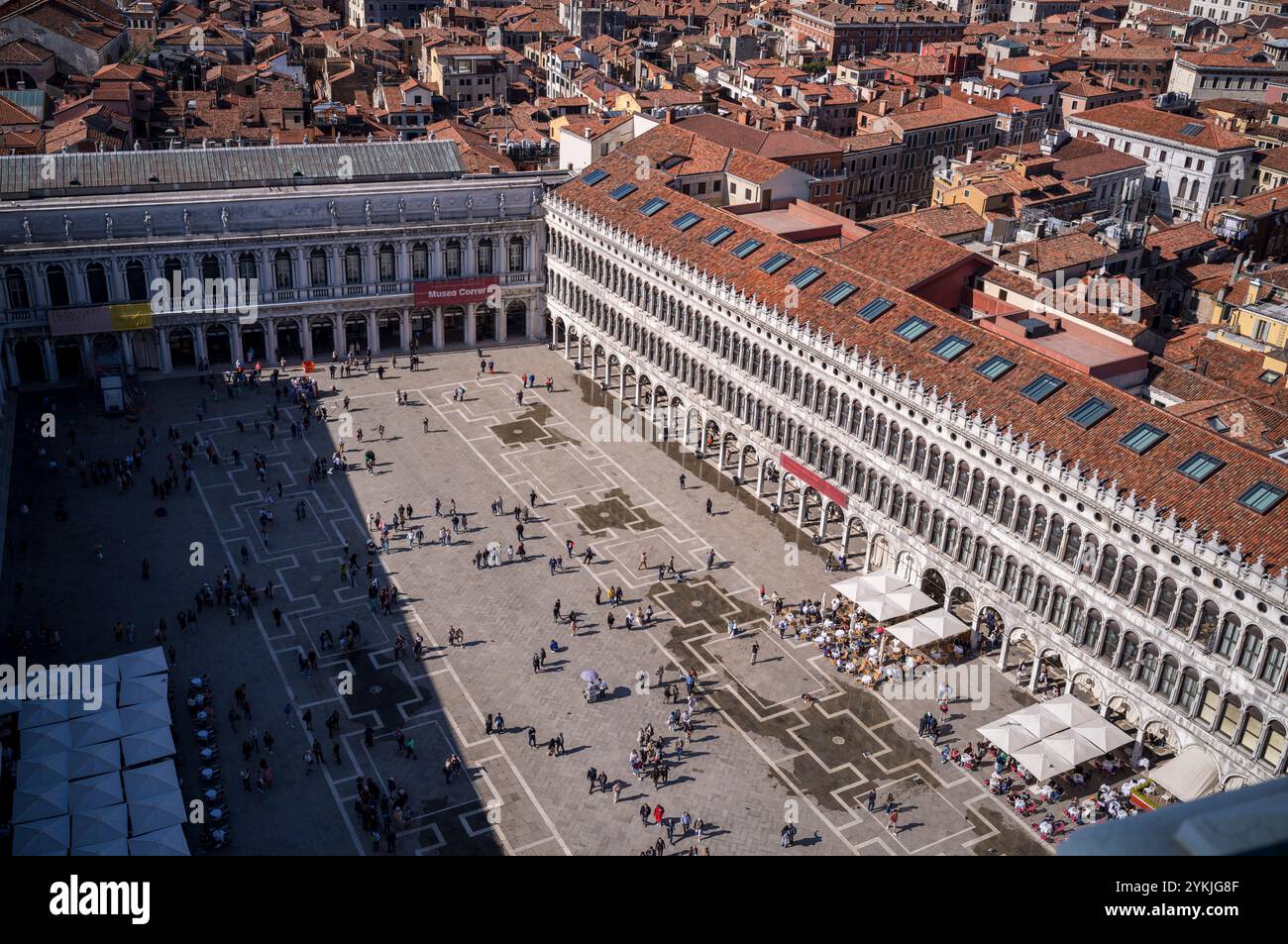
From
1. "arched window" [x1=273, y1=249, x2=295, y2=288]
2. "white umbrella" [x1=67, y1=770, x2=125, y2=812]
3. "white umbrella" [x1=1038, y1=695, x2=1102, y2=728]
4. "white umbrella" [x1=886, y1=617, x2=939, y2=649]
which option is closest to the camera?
"white umbrella" [x1=67, y1=770, x2=125, y2=812]

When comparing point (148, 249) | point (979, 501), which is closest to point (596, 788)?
point (979, 501)

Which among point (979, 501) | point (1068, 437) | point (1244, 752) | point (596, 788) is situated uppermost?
point (1068, 437)

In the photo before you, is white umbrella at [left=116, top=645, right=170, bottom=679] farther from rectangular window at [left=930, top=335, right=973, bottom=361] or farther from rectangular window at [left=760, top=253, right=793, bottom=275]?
rectangular window at [left=760, top=253, right=793, bottom=275]

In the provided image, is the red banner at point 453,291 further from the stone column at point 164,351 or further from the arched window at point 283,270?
the stone column at point 164,351

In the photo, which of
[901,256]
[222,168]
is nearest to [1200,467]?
[901,256]

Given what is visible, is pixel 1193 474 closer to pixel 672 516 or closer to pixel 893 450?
pixel 893 450

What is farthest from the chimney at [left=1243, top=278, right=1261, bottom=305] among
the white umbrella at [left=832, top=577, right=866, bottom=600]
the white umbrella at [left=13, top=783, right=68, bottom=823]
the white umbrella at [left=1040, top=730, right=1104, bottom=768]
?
the white umbrella at [left=13, top=783, right=68, bottom=823]

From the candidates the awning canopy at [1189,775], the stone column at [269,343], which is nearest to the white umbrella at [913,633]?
the awning canopy at [1189,775]
